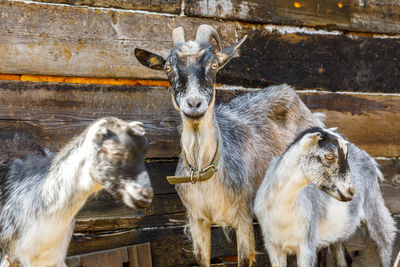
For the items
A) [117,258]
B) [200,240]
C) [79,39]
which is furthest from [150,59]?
[117,258]

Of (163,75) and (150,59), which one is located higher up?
(150,59)

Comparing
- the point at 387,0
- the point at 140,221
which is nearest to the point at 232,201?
the point at 140,221

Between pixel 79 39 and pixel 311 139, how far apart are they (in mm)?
2044

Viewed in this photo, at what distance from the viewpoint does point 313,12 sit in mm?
5211

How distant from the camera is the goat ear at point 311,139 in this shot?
12.3ft

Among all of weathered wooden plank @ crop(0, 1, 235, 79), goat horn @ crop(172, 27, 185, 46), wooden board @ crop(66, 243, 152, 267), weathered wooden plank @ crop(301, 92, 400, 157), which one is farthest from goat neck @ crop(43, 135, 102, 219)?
weathered wooden plank @ crop(301, 92, 400, 157)

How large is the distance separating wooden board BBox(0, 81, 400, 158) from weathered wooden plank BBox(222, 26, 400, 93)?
0.13 m

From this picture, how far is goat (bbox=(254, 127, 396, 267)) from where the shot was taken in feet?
12.1

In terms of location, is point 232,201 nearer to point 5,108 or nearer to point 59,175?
point 59,175

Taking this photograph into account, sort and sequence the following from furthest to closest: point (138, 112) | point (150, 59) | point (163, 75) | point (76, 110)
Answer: point (163, 75)
point (138, 112)
point (76, 110)
point (150, 59)

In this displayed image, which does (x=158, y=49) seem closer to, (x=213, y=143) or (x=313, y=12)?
(x=213, y=143)

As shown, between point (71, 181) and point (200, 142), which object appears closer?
point (71, 181)

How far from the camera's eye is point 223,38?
4922 mm

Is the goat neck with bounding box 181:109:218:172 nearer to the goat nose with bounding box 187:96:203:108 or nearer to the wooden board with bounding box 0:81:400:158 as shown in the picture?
the goat nose with bounding box 187:96:203:108
